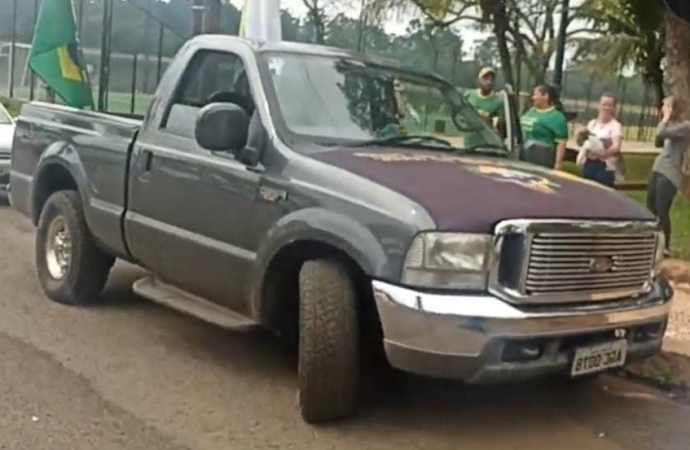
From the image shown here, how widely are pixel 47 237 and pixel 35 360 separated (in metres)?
1.81

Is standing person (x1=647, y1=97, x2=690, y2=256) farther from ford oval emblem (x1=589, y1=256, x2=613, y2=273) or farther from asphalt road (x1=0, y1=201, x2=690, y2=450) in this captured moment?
Answer: ford oval emblem (x1=589, y1=256, x2=613, y2=273)

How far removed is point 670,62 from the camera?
Result: 13133mm

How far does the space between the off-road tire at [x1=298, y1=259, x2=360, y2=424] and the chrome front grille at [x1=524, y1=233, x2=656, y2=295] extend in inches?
34.1

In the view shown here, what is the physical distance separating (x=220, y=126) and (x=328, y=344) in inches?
53.9

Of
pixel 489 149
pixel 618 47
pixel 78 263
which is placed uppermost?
pixel 618 47

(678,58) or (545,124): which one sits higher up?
(678,58)

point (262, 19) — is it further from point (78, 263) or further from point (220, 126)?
point (220, 126)

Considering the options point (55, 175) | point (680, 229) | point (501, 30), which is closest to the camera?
point (55, 175)

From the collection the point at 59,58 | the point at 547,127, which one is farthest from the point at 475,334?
the point at 59,58

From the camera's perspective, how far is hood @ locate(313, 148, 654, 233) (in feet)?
14.6

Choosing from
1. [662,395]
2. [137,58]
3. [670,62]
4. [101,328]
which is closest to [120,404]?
[101,328]

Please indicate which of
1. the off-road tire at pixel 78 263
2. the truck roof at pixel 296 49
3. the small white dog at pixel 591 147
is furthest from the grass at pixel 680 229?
the off-road tire at pixel 78 263

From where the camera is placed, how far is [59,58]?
1025cm

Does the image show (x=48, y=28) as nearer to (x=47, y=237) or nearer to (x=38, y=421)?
(x=47, y=237)
